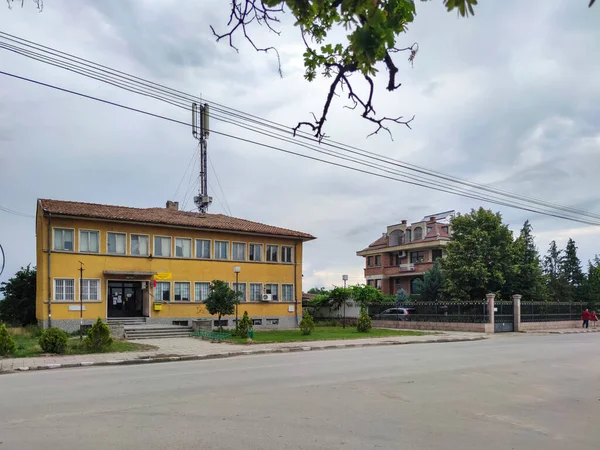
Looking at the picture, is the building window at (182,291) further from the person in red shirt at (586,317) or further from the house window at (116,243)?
the person in red shirt at (586,317)

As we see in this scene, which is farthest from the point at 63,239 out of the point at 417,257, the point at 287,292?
the point at 417,257

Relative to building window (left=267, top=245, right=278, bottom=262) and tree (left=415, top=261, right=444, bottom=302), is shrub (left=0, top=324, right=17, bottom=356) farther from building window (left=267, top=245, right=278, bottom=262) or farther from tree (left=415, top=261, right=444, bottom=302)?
tree (left=415, top=261, right=444, bottom=302)

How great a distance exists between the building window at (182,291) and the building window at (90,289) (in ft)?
15.8

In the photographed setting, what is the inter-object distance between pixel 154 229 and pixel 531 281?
2875cm

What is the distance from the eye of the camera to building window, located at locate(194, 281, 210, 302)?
34500mm

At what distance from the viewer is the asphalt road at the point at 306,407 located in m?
6.89

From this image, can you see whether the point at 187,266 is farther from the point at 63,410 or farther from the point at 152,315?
the point at 63,410

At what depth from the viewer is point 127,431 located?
23.8 feet

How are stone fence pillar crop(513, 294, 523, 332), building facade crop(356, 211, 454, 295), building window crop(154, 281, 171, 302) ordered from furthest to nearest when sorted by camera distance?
1. building facade crop(356, 211, 454, 295)
2. stone fence pillar crop(513, 294, 523, 332)
3. building window crop(154, 281, 171, 302)

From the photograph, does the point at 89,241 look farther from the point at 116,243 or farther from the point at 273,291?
the point at 273,291

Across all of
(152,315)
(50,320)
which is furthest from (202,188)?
(50,320)

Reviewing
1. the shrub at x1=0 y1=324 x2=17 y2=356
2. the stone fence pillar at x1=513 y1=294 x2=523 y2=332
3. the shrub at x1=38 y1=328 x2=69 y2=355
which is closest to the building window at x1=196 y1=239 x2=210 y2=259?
the shrub at x1=38 y1=328 x2=69 y2=355

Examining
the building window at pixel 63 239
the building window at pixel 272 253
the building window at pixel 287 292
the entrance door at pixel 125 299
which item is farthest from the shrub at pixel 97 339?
the building window at pixel 287 292

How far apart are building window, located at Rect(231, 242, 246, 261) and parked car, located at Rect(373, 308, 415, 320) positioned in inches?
468
